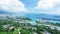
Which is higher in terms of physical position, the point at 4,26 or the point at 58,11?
the point at 58,11

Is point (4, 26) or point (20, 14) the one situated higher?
point (20, 14)

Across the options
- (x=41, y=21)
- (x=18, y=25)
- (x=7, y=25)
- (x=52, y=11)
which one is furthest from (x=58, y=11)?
(x=7, y=25)

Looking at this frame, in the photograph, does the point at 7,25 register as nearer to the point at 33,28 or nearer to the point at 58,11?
the point at 33,28

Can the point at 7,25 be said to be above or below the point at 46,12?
below

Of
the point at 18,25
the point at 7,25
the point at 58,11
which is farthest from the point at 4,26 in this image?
the point at 58,11

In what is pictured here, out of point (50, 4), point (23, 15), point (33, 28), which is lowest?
point (33, 28)

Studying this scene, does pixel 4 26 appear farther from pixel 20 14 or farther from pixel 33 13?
pixel 33 13

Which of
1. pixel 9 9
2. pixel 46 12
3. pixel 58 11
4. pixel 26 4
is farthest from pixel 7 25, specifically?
pixel 58 11

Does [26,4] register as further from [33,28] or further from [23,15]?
[33,28]
